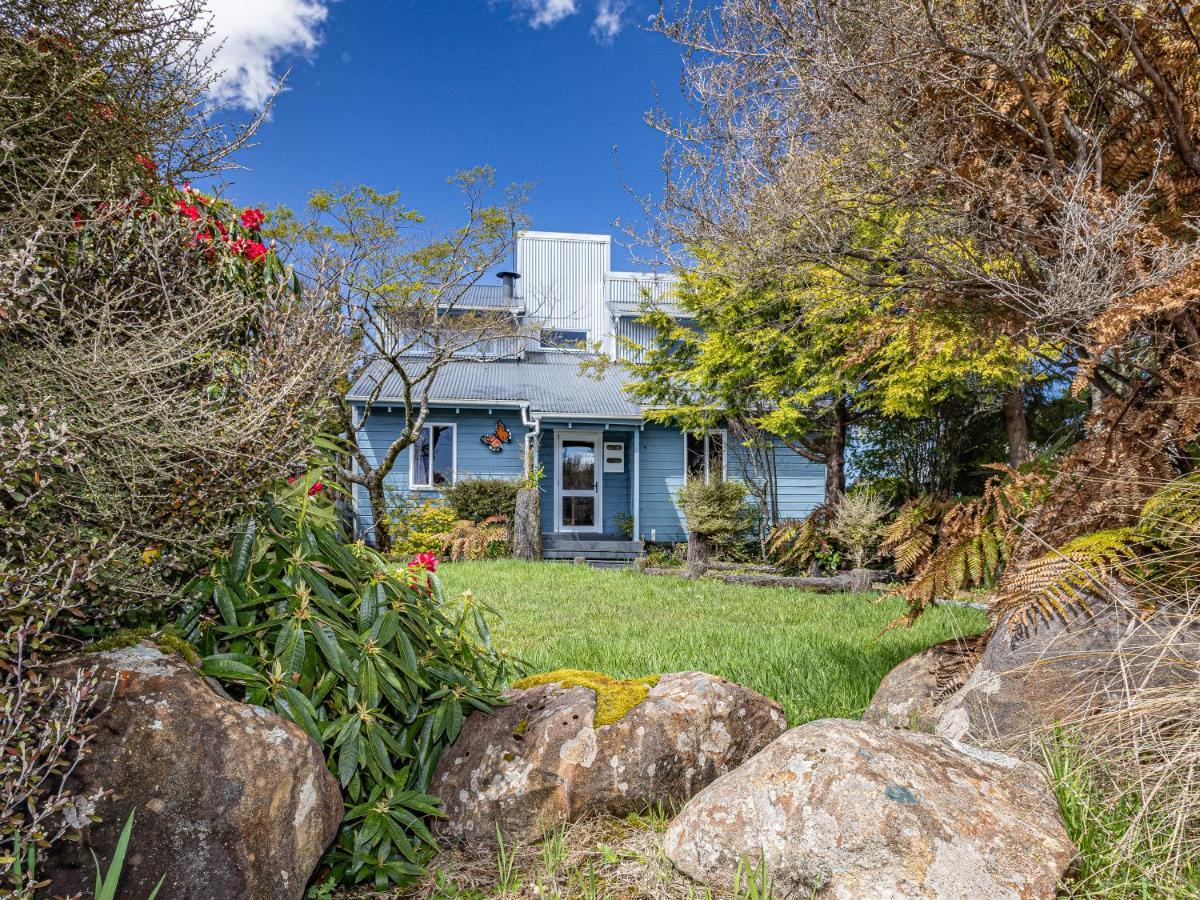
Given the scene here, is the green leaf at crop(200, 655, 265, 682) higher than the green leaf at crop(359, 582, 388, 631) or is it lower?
lower

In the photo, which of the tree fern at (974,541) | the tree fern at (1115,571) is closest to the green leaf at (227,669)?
the tree fern at (1115,571)

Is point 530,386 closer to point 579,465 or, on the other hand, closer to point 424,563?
point 579,465

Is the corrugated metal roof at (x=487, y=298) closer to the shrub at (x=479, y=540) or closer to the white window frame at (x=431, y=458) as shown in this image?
the white window frame at (x=431, y=458)

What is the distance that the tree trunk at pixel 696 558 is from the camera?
11.5 meters

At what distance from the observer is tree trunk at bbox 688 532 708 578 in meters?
11.5

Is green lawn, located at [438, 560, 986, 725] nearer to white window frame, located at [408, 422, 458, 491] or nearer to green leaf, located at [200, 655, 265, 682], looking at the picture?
green leaf, located at [200, 655, 265, 682]

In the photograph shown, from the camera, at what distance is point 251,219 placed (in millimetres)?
2684

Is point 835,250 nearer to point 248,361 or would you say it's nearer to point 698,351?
point 248,361

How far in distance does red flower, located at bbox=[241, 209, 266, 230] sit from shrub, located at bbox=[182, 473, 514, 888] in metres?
1.01

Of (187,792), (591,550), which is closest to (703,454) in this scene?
(591,550)

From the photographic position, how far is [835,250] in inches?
159

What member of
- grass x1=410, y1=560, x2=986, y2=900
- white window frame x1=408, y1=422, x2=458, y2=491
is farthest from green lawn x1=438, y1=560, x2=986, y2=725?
white window frame x1=408, y1=422, x2=458, y2=491

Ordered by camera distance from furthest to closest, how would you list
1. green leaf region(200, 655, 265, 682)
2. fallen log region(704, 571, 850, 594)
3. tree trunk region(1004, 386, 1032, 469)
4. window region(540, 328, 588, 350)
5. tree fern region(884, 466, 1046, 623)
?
window region(540, 328, 588, 350) < fallen log region(704, 571, 850, 594) < tree trunk region(1004, 386, 1032, 469) < tree fern region(884, 466, 1046, 623) < green leaf region(200, 655, 265, 682)

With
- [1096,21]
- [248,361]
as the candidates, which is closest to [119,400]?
[248,361]
